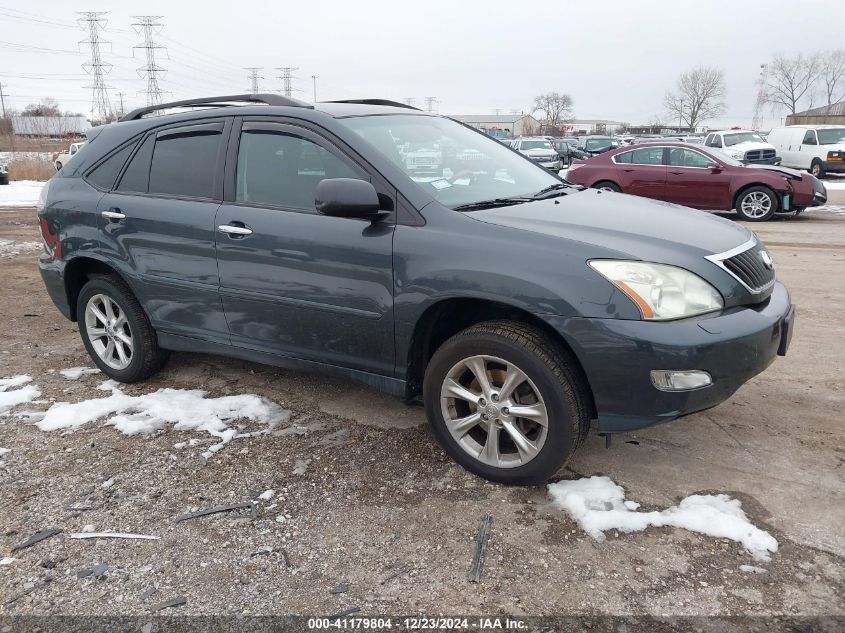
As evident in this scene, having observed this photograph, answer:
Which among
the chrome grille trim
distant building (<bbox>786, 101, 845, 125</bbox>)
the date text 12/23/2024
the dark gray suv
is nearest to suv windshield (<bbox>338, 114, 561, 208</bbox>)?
the dark gray suv

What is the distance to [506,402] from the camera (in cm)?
302

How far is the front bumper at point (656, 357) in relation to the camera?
2.66m

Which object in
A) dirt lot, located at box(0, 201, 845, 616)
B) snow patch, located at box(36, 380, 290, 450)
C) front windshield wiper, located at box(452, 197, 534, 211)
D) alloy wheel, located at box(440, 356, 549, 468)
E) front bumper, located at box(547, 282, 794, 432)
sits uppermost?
front windshield wiper, located at box(452, 197, 534, 211)

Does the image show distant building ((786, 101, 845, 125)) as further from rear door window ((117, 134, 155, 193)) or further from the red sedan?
rear door window ((117, 134, 155, 193))

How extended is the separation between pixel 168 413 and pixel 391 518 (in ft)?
5.94

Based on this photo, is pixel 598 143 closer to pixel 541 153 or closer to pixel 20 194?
pixel 541 153

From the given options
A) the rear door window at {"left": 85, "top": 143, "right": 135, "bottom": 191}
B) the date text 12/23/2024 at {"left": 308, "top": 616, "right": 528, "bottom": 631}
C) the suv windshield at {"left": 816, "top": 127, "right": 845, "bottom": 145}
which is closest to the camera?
the date text 12/23/2024 at {"left": 308, "top": 616, "right": 528, "bottom": 631}

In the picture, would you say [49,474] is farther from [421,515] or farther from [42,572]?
[421,515]

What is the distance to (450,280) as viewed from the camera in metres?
2.99

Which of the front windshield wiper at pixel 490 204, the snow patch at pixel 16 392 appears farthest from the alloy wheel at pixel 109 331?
the front windshield wiper at pixel 490 204

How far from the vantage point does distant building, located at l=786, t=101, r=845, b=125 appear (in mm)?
44025

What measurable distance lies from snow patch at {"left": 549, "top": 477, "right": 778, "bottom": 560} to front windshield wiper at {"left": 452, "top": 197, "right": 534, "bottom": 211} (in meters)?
1.39

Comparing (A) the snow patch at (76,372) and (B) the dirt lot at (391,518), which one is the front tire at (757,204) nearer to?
(B) the dirt lot at (391,518)

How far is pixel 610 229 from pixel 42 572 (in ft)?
9.14
